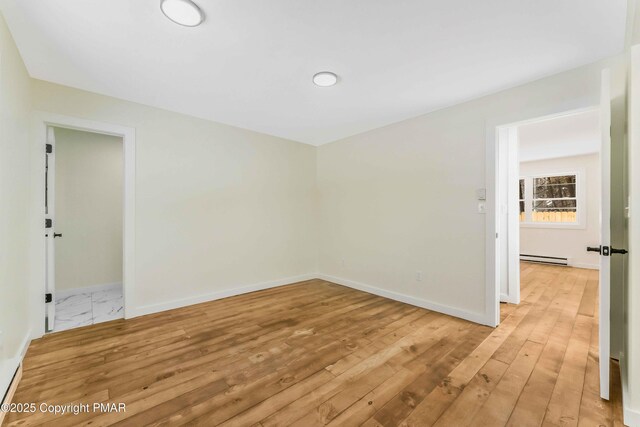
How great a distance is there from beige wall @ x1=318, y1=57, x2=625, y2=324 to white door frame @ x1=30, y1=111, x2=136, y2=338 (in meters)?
2.90

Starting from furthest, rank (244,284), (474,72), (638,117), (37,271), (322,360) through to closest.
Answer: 1. (244,284)
2. (37,271)
3. (474,72)
4. (322,360)
5. (638,117)

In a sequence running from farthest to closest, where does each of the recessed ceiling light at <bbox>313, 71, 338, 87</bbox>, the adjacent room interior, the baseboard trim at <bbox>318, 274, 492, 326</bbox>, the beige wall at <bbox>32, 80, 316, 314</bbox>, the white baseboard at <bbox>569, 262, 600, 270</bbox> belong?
the white baseboard at <bbox>569, 262, 600, 270</bbox> → the beige wall at <bbox>32, 80, 316, 314</bbox> → the baseboard trim at <bbox>318, 274, 492, 326</bbox> → the recessed ceiling light at <bbox>313, 71, 338, 87</bbox> → the adjacent room interior

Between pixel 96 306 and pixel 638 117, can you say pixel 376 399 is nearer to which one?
pixel 638 117

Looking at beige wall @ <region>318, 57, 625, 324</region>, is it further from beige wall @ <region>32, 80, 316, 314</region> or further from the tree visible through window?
the tree visible through window

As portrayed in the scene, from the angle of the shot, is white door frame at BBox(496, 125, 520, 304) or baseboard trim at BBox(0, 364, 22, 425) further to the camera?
white door frame at BBox(496, 125, 520, 304)

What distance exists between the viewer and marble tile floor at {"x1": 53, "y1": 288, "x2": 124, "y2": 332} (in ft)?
9.38

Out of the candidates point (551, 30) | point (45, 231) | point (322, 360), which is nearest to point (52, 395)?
point (45, 231)

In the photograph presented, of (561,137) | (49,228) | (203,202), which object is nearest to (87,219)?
(49,228)

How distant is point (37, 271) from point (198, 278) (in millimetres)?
1499

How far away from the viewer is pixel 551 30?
5.90ft

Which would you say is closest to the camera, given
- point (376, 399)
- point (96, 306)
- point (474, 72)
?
point (376, 399)

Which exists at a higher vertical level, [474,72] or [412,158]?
[474,72]

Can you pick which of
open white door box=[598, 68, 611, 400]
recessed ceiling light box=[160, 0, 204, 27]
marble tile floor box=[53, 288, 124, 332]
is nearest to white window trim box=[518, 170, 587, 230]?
open white door box=[598, 68, 611, 400]

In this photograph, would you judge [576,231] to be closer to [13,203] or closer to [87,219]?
[13,203]
